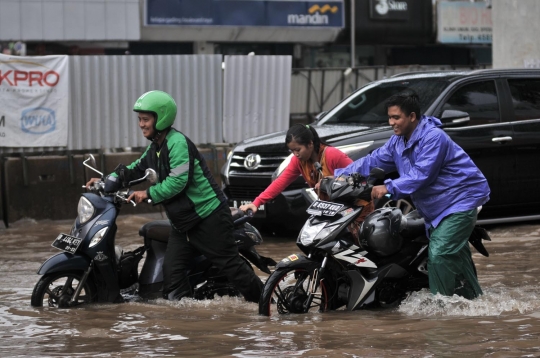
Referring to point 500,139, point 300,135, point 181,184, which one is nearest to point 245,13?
point 500,139

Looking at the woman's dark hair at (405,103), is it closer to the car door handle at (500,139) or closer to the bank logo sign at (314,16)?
the car door handle at (500,139)

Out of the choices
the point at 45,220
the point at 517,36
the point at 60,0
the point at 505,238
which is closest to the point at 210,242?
the point at 505,238

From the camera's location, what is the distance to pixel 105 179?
23.3 ft

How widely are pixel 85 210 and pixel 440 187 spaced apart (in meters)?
2.42

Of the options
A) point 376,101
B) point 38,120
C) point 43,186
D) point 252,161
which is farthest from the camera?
point 38,120

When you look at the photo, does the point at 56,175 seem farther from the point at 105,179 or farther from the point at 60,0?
the point at 60,0

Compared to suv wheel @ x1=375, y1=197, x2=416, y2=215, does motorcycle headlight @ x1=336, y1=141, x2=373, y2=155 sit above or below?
above

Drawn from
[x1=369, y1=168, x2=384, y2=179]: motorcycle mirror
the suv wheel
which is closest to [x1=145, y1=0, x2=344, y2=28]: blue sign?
the suv wheel

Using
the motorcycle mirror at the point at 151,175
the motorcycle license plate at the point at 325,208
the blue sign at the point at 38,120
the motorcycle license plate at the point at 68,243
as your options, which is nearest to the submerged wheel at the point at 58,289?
the motorcycle license plate at the point at 68,243

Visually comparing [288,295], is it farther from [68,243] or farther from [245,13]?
[245,13]

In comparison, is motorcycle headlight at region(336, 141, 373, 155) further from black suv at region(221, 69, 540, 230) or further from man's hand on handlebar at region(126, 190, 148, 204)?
man's hand on handlebar at region(126, 190, 148, 204)

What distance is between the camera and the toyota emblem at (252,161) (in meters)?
10.8

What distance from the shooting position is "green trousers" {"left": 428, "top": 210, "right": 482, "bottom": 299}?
260 inches

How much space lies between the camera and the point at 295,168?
7438 millimetres
